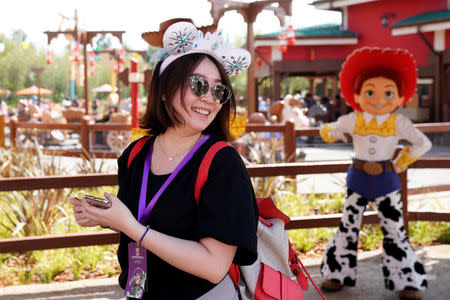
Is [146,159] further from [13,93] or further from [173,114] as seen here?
[13,93]

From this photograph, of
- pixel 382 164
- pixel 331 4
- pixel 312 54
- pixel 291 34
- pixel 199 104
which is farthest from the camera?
pixel 331 4

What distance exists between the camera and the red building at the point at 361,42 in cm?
1706

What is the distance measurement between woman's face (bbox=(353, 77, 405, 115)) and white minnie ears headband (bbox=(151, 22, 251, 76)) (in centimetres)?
223

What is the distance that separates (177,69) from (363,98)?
2428 mm

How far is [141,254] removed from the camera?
171cm

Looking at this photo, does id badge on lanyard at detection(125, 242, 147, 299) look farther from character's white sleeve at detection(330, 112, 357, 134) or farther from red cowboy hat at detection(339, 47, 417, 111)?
red cowboy hat at detection(339, 47, 417, 111)

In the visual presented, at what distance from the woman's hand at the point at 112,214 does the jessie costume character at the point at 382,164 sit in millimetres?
2557

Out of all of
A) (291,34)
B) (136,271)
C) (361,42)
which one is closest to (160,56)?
(136,271)

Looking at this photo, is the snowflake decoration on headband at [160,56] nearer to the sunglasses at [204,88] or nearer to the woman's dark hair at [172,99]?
the woman's dark hair at [172,99]

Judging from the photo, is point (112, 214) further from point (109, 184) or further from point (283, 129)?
point (283, 129)

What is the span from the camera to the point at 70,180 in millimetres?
3844

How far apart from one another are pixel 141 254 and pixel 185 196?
0.23 metres

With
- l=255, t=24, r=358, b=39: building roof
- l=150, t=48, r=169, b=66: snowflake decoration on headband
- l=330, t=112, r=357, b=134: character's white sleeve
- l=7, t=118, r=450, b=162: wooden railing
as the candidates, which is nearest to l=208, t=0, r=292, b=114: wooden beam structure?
l=7, t=118, r=450, b=162: wooden railing

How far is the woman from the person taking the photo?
160 centimetres
